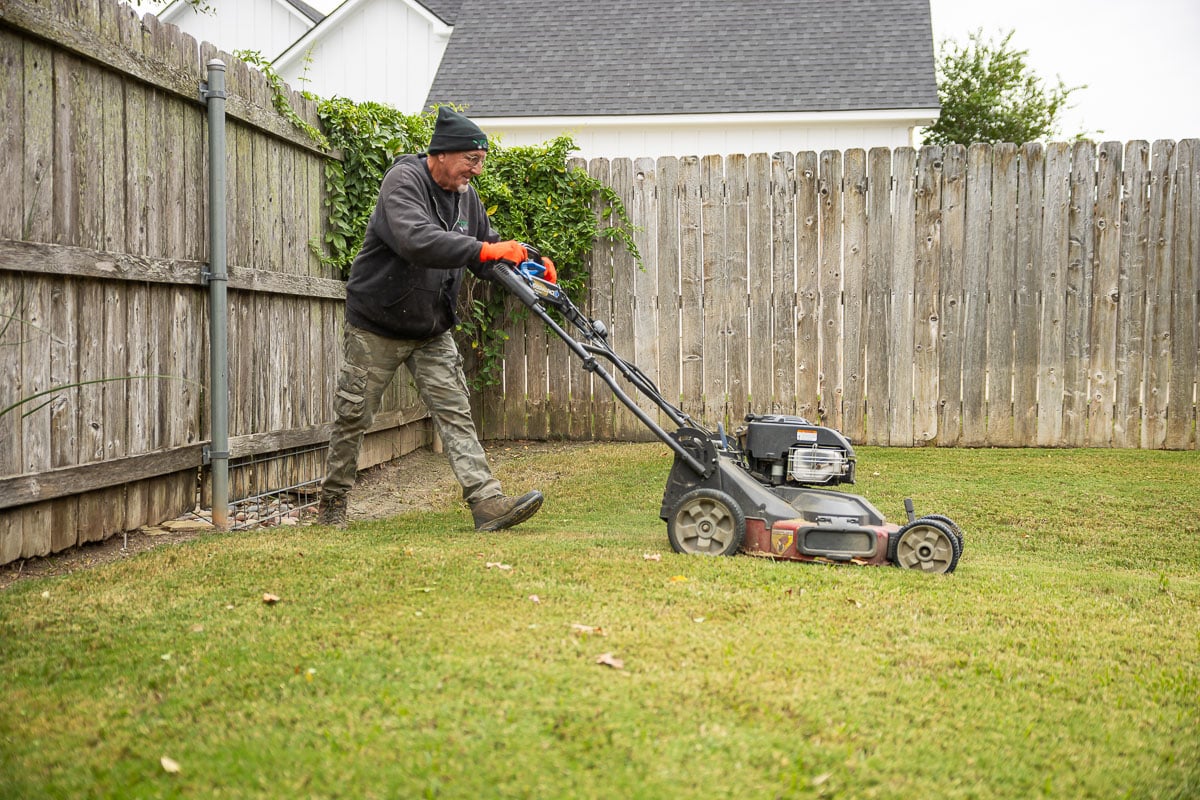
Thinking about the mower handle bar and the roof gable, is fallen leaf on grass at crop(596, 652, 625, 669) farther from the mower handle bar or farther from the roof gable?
the roof gable

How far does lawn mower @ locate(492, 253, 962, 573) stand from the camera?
14.5 ft

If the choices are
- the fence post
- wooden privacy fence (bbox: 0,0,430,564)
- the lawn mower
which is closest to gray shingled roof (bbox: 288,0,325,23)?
wooden privacy fence (bbox: 0,0,430,564)

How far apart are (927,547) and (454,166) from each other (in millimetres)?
2770

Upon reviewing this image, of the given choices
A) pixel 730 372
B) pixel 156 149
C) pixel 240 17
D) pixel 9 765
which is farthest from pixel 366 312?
pixel 240 17

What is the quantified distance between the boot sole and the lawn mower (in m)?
0.73

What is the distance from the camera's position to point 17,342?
405 centimetres

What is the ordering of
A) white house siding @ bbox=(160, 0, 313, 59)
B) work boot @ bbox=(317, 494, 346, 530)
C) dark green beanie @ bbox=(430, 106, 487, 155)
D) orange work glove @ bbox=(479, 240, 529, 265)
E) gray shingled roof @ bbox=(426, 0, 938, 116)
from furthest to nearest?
1. white house siding @ bbox=(160, 0, 313, 59)
2. gray shingled roof @ bbox=(426, 0, 938, 116)
3. work boot @ bbox=(317, 494, 346, 530)
4. dark green beanie @ bbox=(430, 106, 487, 155)
5. orange work glove @ bbox=(479, 240, 529, 265)

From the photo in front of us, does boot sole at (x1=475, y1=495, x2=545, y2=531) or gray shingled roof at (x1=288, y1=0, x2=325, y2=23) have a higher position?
gray shingled roof at (x1=288, y1=0, x2=325, y2=23)

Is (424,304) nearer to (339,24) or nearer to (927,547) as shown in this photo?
(927,547)

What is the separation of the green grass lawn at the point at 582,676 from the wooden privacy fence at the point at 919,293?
3431 mm

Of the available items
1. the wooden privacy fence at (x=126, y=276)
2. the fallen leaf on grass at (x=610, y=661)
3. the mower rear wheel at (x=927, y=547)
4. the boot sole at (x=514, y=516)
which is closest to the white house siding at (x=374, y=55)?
the wooden privacy fence at (x=126, y=276)

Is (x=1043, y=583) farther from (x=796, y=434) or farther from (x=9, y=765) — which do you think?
(x=9, y=765)

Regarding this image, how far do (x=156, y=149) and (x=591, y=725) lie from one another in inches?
145

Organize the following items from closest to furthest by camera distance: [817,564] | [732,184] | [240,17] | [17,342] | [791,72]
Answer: [17,342] → [817,564] → [732,184] → [791,72] → [240,17]
